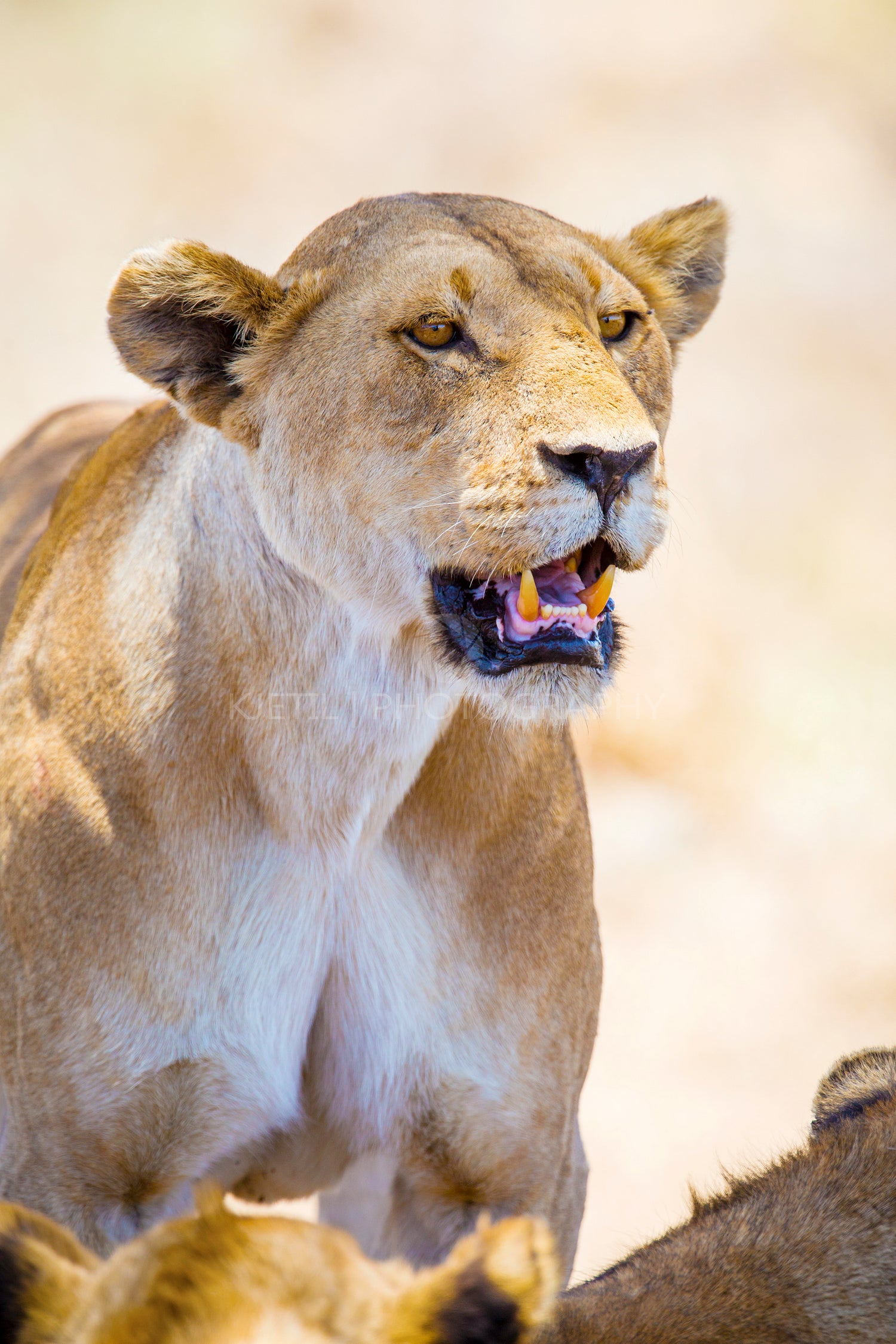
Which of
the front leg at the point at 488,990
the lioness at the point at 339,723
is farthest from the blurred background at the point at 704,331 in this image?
the lioness at the point at 339,723

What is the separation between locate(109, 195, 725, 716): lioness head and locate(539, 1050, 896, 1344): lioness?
2.33ft

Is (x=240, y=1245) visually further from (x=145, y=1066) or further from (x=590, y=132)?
(x=590, y=132)

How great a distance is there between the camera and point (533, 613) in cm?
217

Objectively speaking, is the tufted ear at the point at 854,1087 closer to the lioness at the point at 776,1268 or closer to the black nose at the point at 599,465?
the lioness at the point at 776,1268

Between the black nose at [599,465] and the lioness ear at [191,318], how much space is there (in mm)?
543

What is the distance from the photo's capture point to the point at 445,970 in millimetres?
2520

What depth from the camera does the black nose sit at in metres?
1.98

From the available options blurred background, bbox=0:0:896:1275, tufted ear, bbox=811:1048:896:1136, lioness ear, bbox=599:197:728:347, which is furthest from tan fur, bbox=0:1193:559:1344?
blurred background, bbox=0:0:896:1275

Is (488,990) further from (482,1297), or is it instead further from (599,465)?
(482,1297)

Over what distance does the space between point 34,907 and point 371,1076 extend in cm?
61

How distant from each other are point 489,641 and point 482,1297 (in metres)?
1.11

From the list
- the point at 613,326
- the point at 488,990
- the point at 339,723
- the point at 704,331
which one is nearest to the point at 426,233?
the point at 613,326

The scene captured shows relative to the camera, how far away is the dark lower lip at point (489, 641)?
217 cm

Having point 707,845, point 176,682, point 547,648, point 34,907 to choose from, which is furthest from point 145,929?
point 707,845
